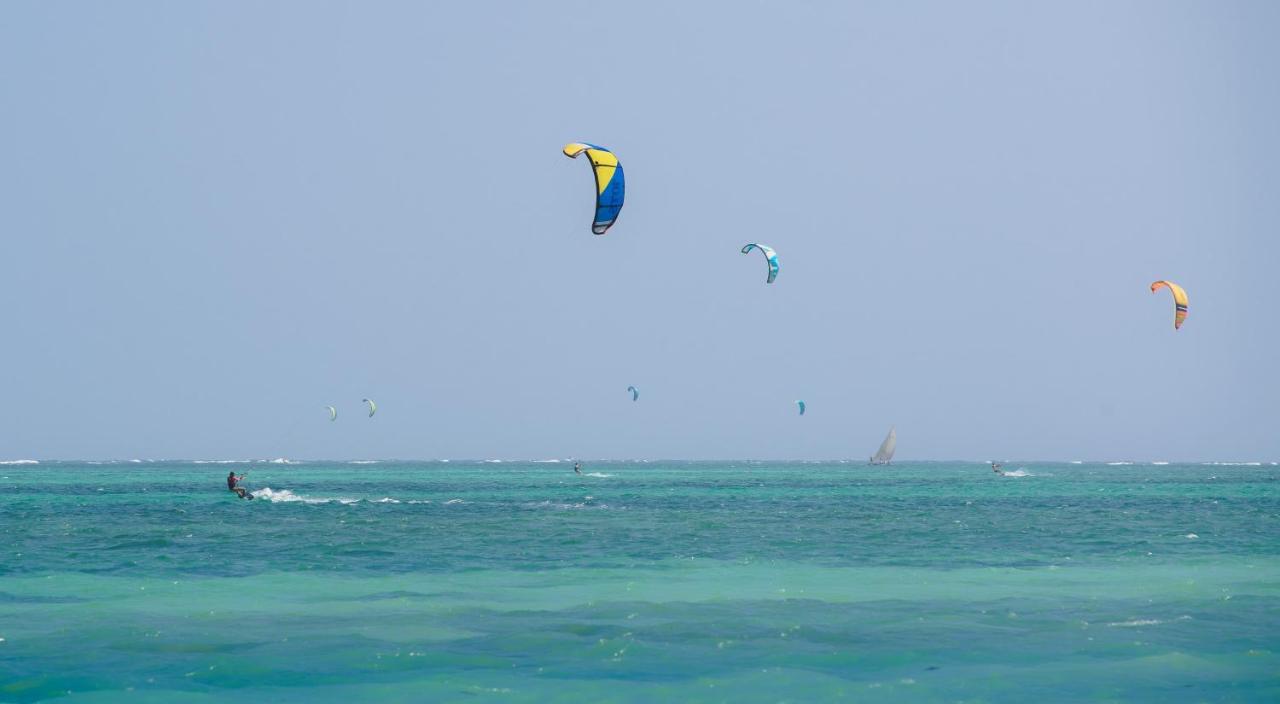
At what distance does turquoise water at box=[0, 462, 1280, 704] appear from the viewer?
523 inches

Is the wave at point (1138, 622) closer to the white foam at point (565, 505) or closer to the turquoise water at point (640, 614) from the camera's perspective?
A: the turquoise water at point (640, 614)

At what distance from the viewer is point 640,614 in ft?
58.4

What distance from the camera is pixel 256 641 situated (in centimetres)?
1567

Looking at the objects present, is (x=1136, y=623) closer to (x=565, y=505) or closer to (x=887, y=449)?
(x=565, y=505)

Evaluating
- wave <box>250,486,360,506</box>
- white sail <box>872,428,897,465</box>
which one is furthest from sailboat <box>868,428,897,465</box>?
wave <box>250,486,360,506</box>

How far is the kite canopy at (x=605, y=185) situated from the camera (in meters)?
27.2

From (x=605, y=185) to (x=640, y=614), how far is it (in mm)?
12490

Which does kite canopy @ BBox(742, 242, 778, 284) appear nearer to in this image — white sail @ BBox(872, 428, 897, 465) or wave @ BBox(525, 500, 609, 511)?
wave @ BBox(525, 500, 609, 511)

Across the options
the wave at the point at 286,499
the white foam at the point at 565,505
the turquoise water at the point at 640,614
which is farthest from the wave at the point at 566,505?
the turquoise water at the point at 640,614

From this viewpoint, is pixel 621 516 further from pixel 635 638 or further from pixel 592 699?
pixel 592 699

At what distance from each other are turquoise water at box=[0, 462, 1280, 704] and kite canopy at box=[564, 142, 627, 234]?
24.4ft

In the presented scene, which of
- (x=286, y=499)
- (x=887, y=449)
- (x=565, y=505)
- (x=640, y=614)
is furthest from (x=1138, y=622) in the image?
(x=887, y=449)

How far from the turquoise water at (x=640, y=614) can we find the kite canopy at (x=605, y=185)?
293 inches

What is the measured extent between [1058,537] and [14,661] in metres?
25.3
